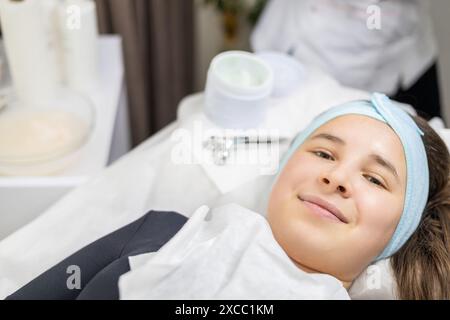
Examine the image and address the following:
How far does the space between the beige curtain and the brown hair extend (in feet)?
2.57

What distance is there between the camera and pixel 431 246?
2.73 feet

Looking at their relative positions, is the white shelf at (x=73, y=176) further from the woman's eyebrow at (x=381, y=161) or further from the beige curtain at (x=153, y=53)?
the woman's eyebrow at (x=381, y=161)

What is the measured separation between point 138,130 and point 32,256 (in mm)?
664

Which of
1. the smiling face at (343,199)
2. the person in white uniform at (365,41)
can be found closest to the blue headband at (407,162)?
the smiling face at (343,199)

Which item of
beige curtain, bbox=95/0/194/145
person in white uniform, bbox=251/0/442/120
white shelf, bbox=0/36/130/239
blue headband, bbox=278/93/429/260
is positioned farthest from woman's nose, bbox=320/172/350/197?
beige curtain, bbox=95/0/194/145

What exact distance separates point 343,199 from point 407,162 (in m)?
0.15

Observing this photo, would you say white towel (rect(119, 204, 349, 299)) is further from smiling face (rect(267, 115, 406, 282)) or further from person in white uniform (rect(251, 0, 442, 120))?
person in white uniform (rect(251, 0, 442, 120))

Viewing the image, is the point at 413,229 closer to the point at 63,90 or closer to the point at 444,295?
the point at 444,295

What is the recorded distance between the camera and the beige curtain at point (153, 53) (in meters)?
1.31

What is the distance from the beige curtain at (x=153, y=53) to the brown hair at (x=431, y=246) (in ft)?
2.57

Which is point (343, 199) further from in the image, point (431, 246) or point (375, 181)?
point (431, 246)

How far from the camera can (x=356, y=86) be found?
1395 millimetres
